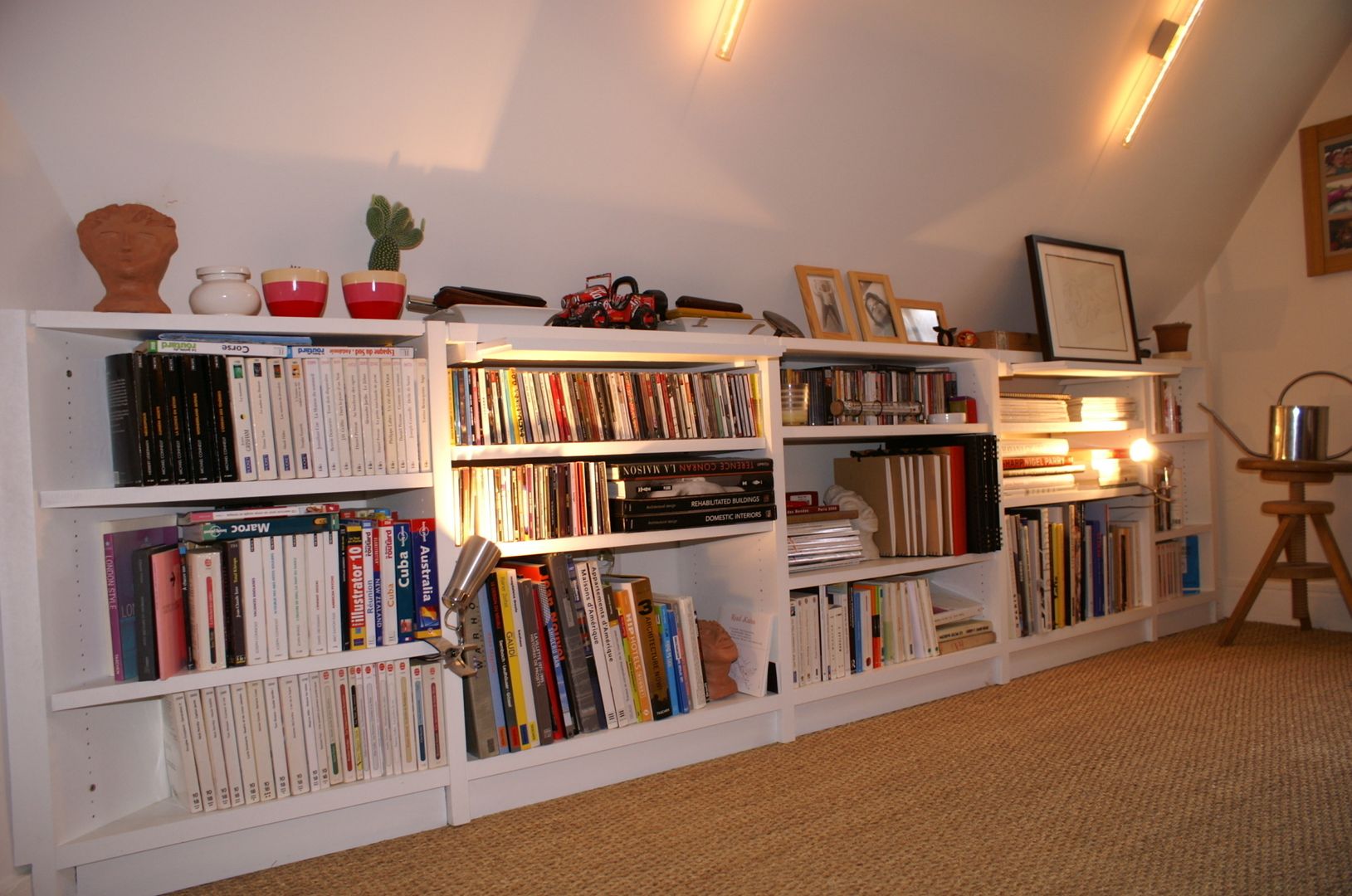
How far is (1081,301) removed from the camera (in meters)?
3.64

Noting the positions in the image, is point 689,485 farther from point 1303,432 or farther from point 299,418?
point 1303,432

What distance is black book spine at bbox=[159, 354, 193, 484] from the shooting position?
184 cm

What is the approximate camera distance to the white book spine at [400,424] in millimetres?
2088

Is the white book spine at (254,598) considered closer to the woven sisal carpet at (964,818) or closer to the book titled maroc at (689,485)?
the woven sisal carpet at (964,818)

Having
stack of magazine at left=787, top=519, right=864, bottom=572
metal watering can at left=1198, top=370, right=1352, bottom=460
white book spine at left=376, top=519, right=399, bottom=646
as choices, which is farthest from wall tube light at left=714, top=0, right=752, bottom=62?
metal watering can at left=1198, top=370, right=1352, bottom=460

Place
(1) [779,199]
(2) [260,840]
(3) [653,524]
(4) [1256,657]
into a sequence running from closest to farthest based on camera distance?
(2) [260,840]
(3) [653,524]
(1) [779,199]
(4) [1256,657]

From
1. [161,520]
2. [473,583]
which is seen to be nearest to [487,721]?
[473,583]

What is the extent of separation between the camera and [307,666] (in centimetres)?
193

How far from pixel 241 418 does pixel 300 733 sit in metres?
0.67

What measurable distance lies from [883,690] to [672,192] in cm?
161

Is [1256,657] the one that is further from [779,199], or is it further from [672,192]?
[672,192]

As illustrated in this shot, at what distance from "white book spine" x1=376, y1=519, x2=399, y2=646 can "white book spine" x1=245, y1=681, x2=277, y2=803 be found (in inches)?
10.3

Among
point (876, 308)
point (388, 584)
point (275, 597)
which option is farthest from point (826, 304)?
point (275, 597)

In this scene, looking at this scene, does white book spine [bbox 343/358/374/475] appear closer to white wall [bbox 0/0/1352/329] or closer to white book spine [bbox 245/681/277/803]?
white wall [bbox 0/0/1352/329]
